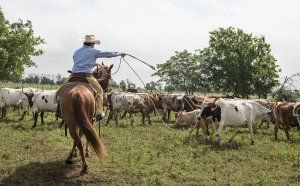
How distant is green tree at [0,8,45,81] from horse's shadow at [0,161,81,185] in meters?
22.5

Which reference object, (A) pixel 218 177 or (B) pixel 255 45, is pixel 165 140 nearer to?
(A) pixel 218 177

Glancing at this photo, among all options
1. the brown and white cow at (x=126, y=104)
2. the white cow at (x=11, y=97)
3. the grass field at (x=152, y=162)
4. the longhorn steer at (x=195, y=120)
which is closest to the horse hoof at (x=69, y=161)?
the grass field at (x=152, y=162)

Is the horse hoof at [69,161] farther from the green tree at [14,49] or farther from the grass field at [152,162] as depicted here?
the green tree at [14,49]

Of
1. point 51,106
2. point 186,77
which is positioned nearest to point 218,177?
point 51,106

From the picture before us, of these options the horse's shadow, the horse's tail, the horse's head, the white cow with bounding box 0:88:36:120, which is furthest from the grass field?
the white cow with bounding box 0:88:36:120

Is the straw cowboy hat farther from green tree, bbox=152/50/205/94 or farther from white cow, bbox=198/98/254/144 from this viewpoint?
green tree, bbox=152/50/205/94

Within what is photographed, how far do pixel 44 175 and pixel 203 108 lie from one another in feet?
26.1

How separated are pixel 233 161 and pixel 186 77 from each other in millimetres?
45483

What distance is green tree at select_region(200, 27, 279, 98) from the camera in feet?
134

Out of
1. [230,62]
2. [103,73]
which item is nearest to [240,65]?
[230,62]

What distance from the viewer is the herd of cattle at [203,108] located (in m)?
14.8

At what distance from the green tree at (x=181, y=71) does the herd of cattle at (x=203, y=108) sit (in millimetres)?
29308

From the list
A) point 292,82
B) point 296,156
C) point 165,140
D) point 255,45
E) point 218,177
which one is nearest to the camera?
point 218,177

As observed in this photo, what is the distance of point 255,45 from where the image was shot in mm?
43531
